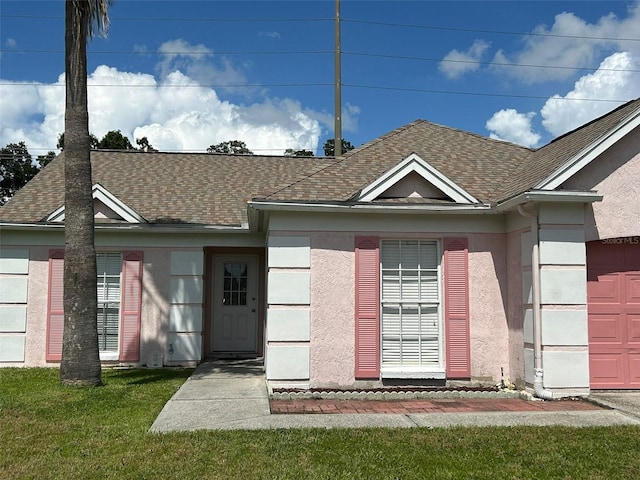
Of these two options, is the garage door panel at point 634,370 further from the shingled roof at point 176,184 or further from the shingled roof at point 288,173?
the shingled roof at point 176,184

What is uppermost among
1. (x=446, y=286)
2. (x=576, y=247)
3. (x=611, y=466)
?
(x=576, y=247)

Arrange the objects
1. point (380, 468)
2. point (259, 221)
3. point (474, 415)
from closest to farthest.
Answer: point (380, 468) < point (474, 415) < point (259, 221)

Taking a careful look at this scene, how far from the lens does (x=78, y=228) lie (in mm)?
9484

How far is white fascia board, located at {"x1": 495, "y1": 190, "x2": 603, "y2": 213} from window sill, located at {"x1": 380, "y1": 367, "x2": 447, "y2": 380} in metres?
2.97

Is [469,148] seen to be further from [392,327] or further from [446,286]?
[392,327]

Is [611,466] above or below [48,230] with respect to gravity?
below

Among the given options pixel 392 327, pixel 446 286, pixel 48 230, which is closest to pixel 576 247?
pixel 446 286

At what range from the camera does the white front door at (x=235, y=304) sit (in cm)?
1365

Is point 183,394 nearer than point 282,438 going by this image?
No

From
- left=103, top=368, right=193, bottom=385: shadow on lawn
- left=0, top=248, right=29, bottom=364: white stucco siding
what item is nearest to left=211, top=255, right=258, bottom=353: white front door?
left=103, top=368, right=193, bottom=385: shadow on lawn

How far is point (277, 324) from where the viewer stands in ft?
30.1

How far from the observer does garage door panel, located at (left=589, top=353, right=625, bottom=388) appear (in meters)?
8.95

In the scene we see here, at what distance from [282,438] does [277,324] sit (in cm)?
306

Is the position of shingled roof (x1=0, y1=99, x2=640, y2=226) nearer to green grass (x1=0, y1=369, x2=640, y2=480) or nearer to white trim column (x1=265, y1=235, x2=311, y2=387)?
white trim column (x1=265, y1=235, x2=311, y2=387)
